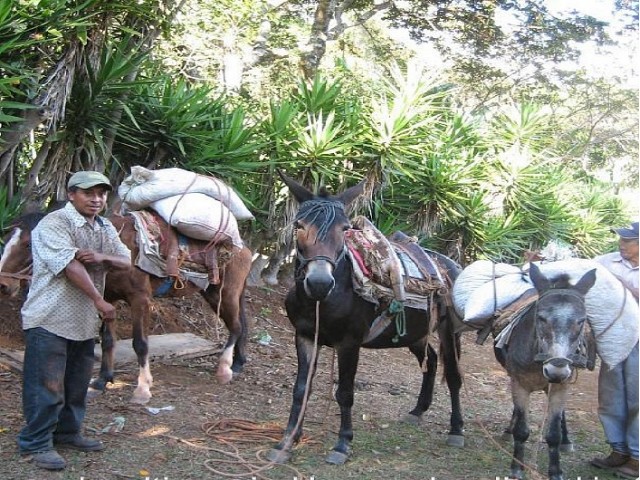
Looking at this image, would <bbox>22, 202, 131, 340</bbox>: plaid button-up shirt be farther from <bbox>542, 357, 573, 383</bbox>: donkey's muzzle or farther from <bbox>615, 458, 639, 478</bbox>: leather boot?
<bbox>615, 458, 639, 478</bbox>: leather boot

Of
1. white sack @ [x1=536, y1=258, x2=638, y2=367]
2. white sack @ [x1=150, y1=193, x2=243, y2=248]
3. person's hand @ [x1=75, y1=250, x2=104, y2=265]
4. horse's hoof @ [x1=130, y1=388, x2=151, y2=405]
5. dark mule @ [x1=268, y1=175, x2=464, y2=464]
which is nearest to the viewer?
person's hand @ [x1=75, y1=250, x2=104, y2=265]

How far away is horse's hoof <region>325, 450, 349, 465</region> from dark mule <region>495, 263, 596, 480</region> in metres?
1.27

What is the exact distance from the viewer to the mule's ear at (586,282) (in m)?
4.59

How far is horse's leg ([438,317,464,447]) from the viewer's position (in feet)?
19.6

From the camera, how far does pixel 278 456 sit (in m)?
4.90

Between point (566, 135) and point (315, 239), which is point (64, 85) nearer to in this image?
point (315, 239)

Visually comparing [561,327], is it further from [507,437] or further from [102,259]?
[102,259]

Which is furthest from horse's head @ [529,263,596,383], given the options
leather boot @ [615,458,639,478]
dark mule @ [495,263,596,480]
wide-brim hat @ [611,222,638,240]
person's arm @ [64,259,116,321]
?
person's arm @ [64,259,116,321]

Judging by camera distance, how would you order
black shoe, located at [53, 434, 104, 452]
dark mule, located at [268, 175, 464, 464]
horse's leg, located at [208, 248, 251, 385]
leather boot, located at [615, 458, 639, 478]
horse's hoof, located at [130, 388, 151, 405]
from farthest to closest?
horse's leg, located at [208, 248, 251, 385]
horse's hoof, located at [130, 388, 151, 405]
leather boot, located at [615, 458, 639, 478]
black shoe, located at [53, 434, 104, 452]
dark mule, located at [268, 175, 464, 464]

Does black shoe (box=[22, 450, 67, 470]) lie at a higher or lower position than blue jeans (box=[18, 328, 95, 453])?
lower

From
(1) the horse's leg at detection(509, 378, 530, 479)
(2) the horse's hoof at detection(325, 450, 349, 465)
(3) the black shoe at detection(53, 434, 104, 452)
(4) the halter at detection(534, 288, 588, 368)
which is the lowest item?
(3) the black shoe at detection(53, 434, 104, 452)

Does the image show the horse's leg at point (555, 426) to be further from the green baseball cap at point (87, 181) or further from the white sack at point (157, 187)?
the white sack at point (157, 187)

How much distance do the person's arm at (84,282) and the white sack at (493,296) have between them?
2.80 m

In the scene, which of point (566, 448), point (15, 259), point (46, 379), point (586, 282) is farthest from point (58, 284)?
point (566, 448)
